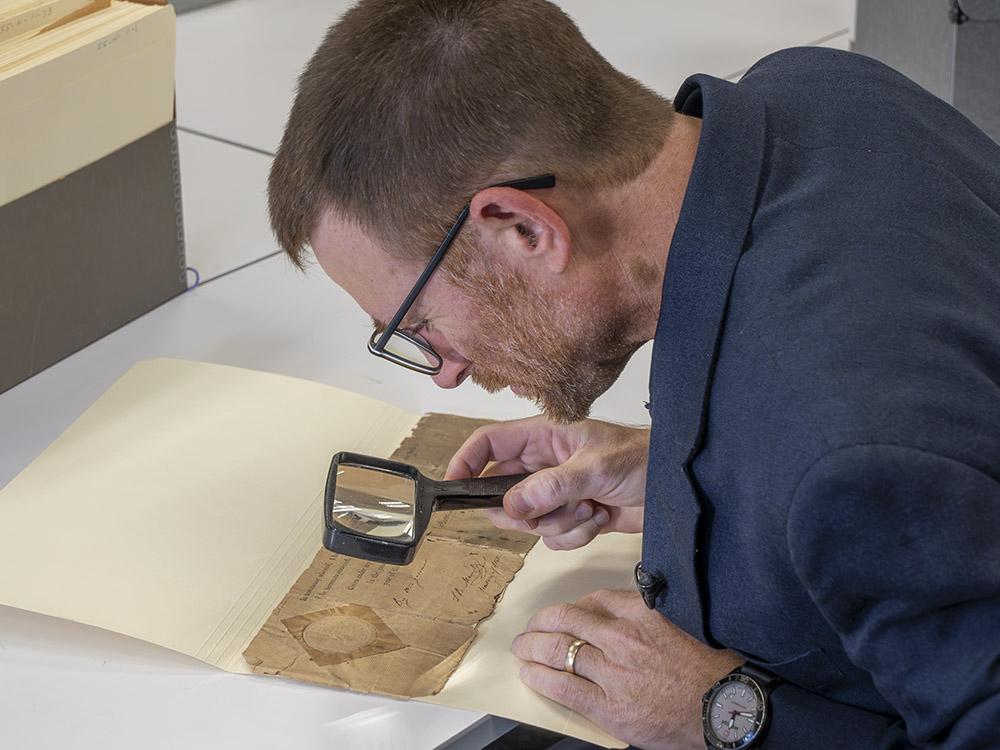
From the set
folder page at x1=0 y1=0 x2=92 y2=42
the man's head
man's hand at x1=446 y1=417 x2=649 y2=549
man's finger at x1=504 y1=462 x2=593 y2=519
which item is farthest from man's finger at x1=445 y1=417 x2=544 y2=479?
folder page at x1=0 y1=0 x2=92 y2=42

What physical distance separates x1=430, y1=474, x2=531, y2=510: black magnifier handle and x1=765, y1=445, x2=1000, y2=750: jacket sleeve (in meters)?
0.40

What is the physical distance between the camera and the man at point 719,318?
0.74 m

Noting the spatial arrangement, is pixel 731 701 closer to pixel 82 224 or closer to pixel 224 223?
pixel 82 224

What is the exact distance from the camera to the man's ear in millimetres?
912

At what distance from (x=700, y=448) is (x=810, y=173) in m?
0.25

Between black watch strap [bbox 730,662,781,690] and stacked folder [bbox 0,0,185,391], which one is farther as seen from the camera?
stacked folder [bbox 0,0,185,391]

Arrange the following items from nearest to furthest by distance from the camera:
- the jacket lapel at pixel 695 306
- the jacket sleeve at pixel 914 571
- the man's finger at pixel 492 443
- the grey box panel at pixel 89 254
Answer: the jacket sleeve at pixel 914 571, the jacket lapel at pixel 695 306, the man's finger at pixel 492 443, the grey box panel at pixel 89 254

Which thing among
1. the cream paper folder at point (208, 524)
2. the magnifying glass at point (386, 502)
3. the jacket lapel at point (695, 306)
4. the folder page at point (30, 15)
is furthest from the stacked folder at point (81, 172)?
the jacket lapel at point (695, 306)

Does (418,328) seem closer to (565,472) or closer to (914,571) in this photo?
(565,472)

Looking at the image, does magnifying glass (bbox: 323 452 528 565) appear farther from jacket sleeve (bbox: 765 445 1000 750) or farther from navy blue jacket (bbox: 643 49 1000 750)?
jacket sleeve (bbox: 765 445 1000 750)

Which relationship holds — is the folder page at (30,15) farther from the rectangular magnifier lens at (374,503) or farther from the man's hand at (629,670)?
the man's hand at (629,670)

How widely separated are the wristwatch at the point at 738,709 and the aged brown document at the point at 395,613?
0.22 m

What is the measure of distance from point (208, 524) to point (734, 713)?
54 centimetres

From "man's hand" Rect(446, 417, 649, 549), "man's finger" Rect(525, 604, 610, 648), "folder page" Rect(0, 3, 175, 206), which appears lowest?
"man's finger" Rect(525, 604, 610, 648)
